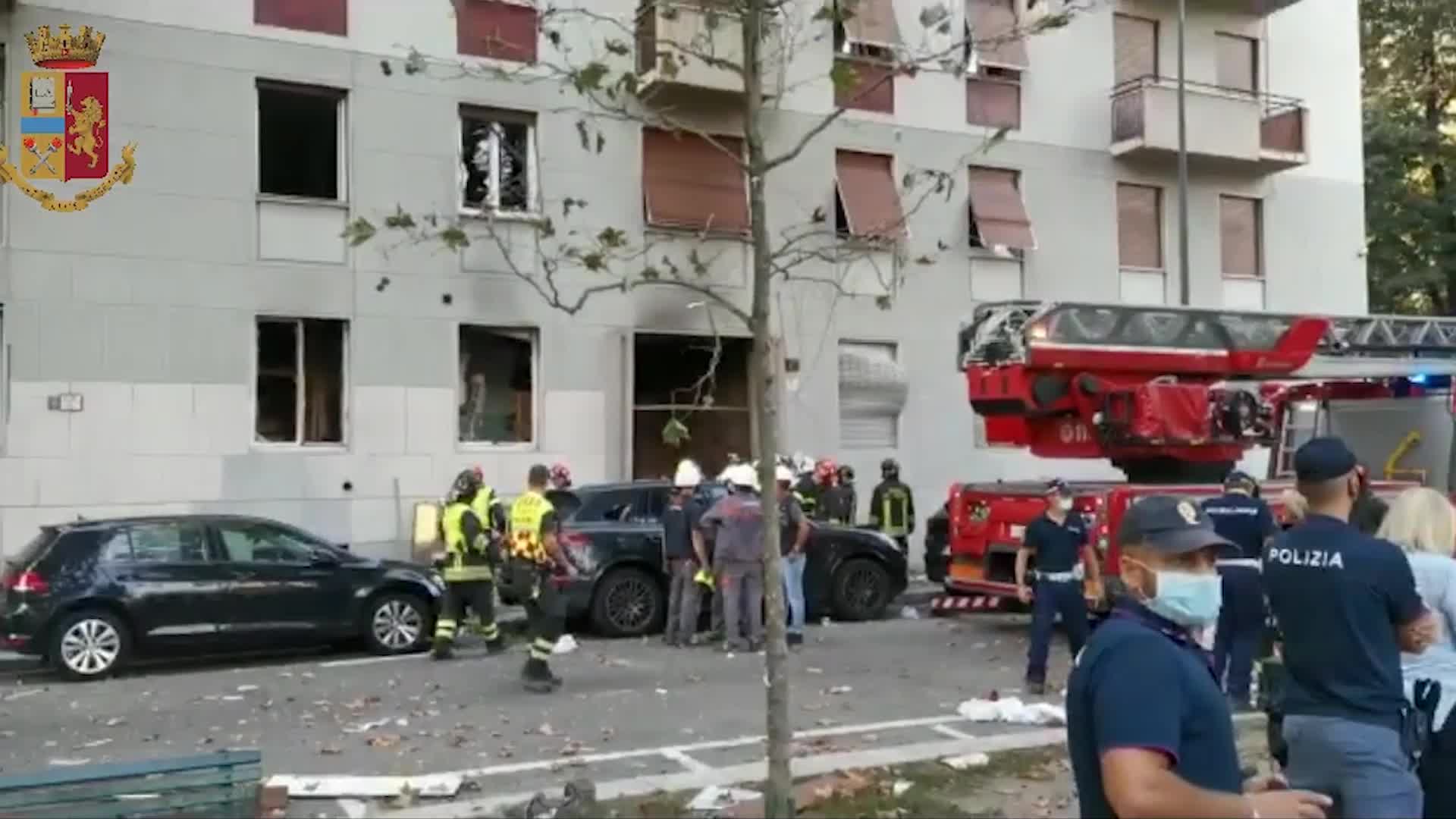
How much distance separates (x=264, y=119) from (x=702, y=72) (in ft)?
19.0

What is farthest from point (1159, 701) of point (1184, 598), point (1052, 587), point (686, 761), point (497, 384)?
point (497, 384)

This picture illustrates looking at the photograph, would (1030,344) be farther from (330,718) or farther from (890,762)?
(330,718)

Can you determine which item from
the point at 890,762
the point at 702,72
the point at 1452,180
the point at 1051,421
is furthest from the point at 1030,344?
the point at 1452,180

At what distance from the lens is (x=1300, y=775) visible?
4.37m

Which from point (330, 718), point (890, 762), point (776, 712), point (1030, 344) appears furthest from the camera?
point (1030, 344)

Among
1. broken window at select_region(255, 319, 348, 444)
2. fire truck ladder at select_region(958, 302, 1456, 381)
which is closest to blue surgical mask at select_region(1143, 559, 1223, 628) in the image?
fire truck ladder at select_region(958, 302, 1456, 381)

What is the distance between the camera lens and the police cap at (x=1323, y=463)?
14.3 feet

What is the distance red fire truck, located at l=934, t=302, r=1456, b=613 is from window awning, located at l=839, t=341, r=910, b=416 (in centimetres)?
686

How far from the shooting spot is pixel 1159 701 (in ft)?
9.27

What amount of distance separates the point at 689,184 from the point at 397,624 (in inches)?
355

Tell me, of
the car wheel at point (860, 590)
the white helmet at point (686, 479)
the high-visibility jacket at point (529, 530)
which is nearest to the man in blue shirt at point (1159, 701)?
the high-visibility jacket at point (529, 530)

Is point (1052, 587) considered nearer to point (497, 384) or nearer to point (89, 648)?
point (89, 648)

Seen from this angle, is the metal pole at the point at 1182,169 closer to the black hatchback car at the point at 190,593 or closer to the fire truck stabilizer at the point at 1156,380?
the fire truck stabilizer at the point at 1156,380

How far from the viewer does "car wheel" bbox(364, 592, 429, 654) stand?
41.9 ft
